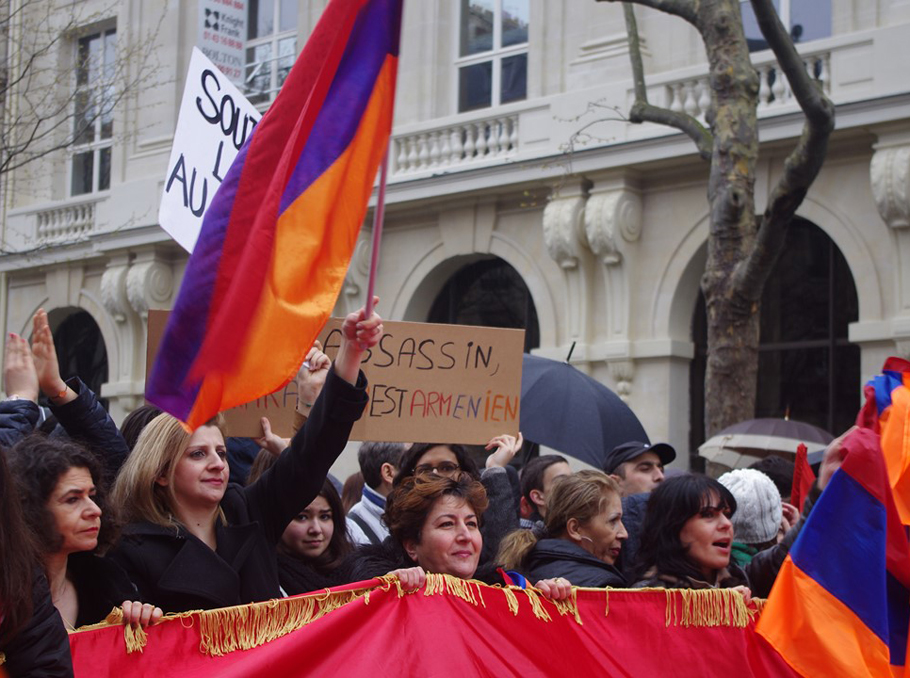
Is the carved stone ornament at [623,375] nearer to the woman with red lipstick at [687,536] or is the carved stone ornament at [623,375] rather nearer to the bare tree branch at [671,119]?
the bare tree branch at [671,119]

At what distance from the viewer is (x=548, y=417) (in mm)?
8305

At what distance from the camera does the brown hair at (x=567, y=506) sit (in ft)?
15.8

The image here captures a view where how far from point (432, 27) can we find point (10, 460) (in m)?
13.8

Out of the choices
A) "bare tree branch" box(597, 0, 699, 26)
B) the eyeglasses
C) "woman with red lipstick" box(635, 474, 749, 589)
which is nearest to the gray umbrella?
"bare tree branch" box(597, 0, 699, 26)

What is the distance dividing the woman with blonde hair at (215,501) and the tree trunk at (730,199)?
19.9 ft

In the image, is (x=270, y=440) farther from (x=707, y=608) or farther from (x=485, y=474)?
(x=707, y=608)

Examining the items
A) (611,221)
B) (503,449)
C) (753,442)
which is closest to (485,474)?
(503,449)

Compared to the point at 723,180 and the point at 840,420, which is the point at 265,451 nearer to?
the point at 723,180

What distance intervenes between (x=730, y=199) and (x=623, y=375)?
476 centimetres

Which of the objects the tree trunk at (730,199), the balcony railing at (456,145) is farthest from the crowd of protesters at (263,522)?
the balcony railing at (456,145)

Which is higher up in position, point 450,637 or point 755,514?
point 755,514

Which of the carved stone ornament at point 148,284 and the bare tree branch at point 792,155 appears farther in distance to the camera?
the carved stone ornament at point 148,284

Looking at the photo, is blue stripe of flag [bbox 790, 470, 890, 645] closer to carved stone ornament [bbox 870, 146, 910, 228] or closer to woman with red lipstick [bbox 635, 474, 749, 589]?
woman with red lipstick [bbox 635, 474, 749, 589]

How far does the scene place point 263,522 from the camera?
4.24m
